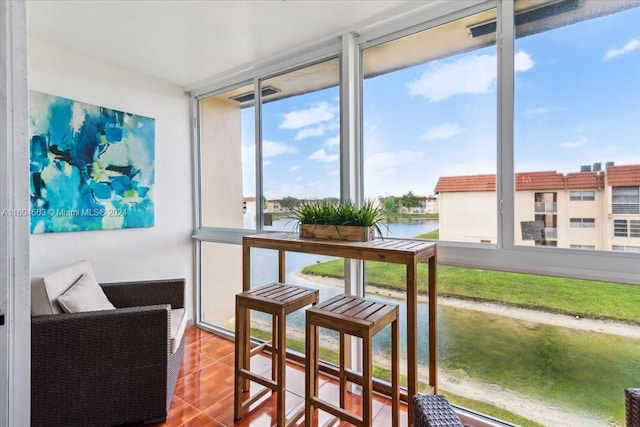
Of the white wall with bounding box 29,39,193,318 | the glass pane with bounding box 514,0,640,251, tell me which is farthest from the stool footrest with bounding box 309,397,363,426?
the white wall with bounding box 29,39,193,318

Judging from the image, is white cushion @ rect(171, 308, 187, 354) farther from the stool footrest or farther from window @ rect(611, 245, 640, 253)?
window @ rect(611, 245, 640, 253)

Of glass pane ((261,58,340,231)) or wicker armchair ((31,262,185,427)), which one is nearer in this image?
wicker armchair ((31,262,185,427))

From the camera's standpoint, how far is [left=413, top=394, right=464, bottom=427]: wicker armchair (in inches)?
36.8

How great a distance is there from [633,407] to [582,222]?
2.93 feet

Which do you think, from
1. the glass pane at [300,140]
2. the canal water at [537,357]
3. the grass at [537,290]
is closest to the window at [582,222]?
the grass at [537,290]

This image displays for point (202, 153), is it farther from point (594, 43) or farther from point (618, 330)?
point (618, 330)

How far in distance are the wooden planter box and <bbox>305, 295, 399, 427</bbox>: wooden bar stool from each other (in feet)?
1.18

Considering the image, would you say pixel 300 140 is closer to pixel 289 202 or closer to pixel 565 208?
pixel 289 202

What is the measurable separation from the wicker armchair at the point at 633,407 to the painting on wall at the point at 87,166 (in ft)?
10.9

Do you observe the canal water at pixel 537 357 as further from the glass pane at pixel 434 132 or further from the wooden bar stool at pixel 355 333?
the wooden bar stool at pixel 355 333

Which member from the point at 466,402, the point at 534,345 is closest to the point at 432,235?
the point at 534,345

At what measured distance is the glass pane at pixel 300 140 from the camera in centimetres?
245

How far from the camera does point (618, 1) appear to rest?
1.50m

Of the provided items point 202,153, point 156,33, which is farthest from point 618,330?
point 202,153
